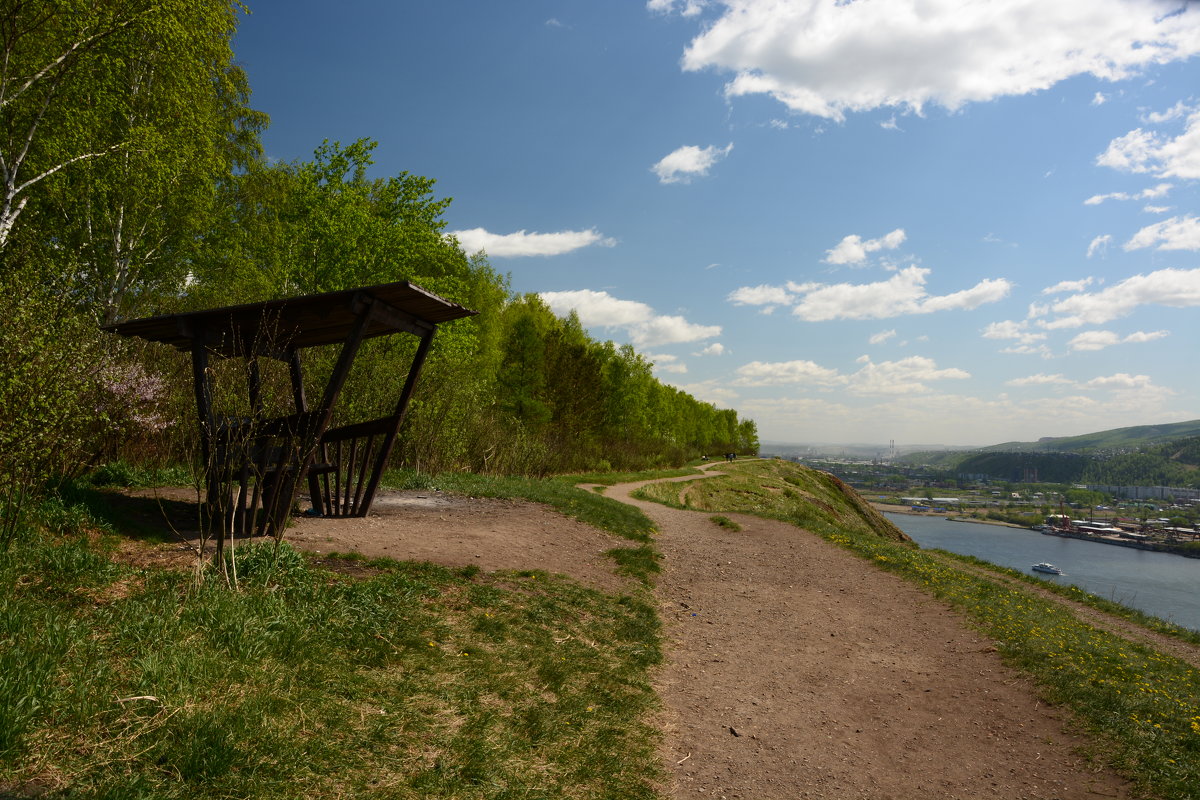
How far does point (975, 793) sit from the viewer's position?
4.62 m

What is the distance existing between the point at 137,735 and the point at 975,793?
220 inches

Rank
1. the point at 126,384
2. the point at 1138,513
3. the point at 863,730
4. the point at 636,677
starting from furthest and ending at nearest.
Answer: the point at 1138,513, the point at 126,384, the point at 636,677, the point at 863,730

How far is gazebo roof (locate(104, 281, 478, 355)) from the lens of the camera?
7.46 meters

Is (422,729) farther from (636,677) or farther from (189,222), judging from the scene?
(189,222)

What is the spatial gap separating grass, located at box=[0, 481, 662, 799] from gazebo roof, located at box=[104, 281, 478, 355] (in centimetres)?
240

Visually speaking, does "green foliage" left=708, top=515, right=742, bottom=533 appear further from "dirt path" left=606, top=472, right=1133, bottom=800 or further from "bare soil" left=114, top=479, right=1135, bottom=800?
"dirt path" left=606, top=472, right=1133, bottom=800

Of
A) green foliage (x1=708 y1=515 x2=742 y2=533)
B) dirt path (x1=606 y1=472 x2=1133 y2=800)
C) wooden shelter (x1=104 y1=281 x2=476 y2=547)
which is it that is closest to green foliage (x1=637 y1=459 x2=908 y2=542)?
green foliage (x1=708 y1=515 x2=742 y2=533)

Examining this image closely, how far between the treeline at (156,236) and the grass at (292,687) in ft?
6.72

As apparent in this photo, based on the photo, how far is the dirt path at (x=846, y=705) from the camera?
4.69 m

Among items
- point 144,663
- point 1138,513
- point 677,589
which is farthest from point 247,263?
point 1138,513

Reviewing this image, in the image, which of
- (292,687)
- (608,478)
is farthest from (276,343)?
(608,478)

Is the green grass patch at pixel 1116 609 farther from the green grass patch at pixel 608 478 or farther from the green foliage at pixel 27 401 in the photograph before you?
the green foliage at pixel 27 401

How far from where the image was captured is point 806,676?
22.1 ft

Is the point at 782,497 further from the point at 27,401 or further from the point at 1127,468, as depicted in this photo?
the point at 1127,468
